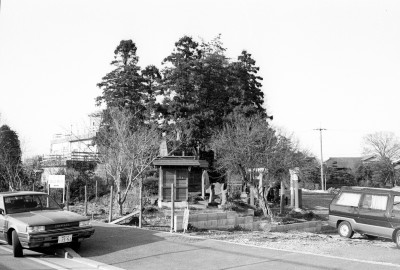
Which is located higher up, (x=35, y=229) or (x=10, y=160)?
(x=10, y=160)

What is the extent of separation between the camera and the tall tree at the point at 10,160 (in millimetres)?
26219

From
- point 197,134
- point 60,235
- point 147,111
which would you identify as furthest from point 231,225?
point 147,111

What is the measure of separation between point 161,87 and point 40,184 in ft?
37.8

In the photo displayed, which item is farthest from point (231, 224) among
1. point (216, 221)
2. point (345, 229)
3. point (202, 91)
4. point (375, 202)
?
point (202, 91)

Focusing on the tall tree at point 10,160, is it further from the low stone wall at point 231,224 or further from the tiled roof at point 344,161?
the tiled roof at point 344,161

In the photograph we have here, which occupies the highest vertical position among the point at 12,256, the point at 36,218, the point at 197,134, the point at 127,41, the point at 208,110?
the point at 127,41

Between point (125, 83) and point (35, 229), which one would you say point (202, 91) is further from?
point (35, 229)

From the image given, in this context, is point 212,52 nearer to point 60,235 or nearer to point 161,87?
point 161,87

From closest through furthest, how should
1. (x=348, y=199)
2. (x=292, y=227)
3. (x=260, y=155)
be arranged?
(x=348, y=199) → (x=292, y=227) → (x=260, y=155)

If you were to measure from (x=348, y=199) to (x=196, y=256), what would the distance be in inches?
279

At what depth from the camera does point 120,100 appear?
31.5 meters

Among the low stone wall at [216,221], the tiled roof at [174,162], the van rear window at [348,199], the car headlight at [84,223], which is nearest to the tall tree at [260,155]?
the tiled roof at [174,162]

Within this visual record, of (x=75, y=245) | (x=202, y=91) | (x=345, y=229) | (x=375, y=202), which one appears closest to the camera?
(x=75, y=245)

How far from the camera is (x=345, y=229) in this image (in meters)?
13.8
